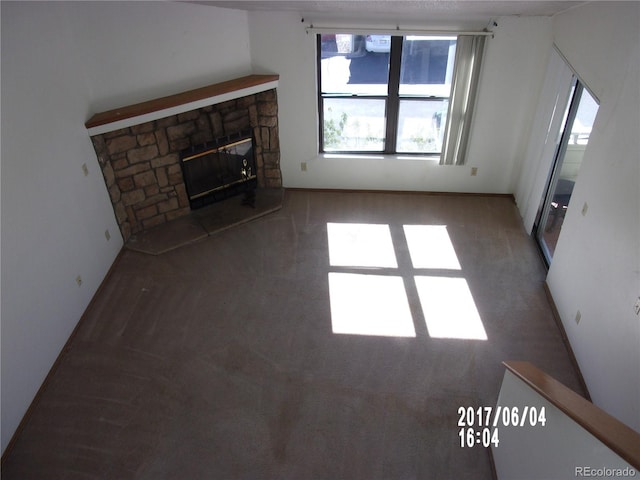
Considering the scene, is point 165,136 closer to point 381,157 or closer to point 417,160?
point 381,157

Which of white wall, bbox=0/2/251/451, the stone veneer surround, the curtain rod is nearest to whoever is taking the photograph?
white wall, bbox=0/2/251/451

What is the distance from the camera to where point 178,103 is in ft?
15.4

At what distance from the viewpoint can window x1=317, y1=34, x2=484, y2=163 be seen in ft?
17.1

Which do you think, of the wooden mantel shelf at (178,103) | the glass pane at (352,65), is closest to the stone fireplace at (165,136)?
the wooden mantel shelf at (178,103)

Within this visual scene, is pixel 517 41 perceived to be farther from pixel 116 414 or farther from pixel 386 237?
pixel 116 414

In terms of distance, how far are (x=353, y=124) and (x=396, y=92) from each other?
2.09ft

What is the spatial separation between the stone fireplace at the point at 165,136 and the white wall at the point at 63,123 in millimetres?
191

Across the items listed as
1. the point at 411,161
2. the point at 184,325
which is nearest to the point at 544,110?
the point at 411,161

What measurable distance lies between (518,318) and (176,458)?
2982 mm

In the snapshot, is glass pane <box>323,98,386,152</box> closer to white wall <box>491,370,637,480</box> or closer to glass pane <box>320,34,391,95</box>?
glass pane <box>320,34,391,95</box>

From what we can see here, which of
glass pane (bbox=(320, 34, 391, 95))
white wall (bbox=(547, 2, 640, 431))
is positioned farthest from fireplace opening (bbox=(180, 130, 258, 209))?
white wall (bbox=(547, 2, 640, 431))

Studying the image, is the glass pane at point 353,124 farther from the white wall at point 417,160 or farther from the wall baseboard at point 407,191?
the wall baseboard at point 407,191

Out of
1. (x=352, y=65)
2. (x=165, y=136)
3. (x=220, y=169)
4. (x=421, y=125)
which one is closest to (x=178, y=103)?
(x=165, y=136)

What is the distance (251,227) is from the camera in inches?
215
